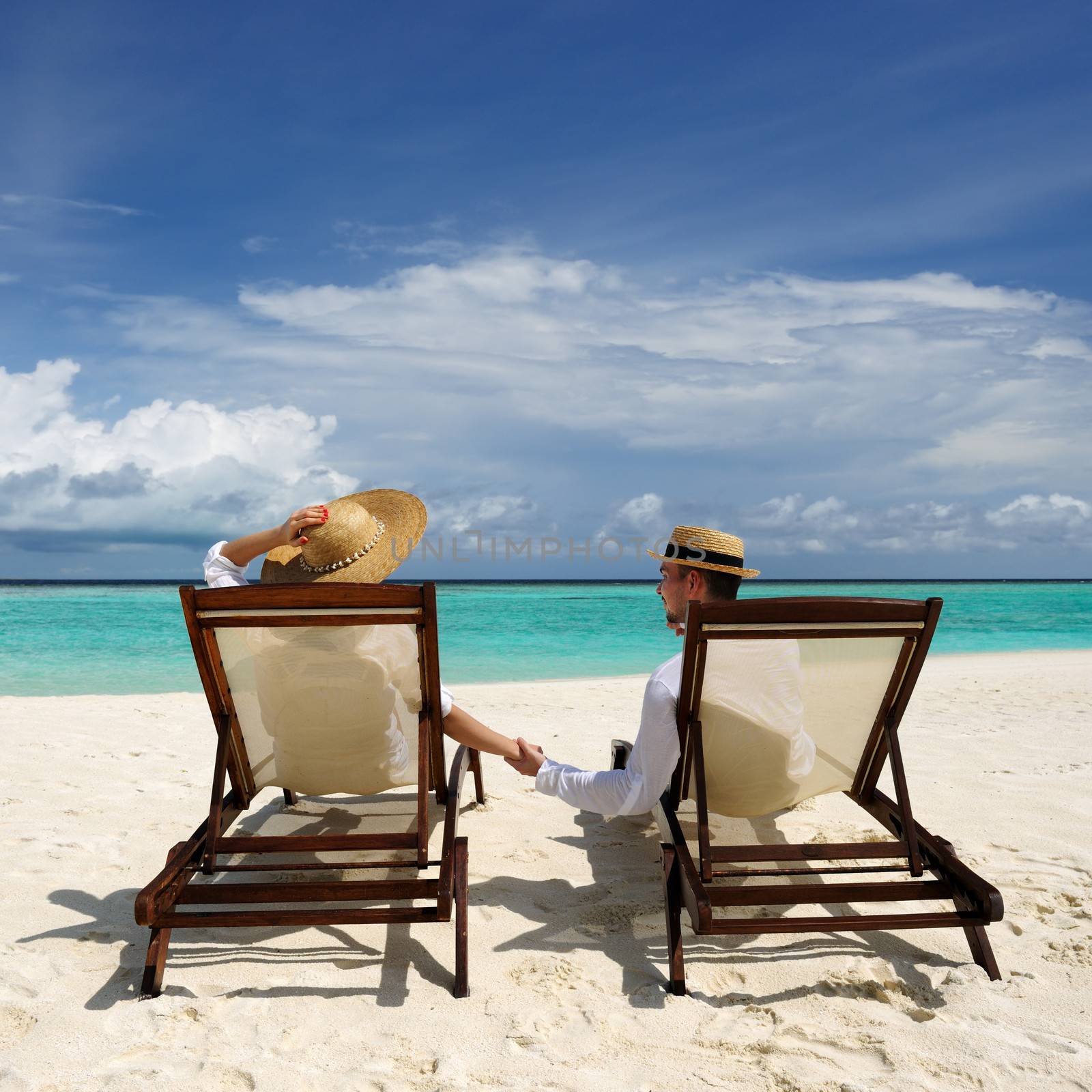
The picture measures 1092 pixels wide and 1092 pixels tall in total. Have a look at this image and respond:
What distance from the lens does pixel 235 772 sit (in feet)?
10.5

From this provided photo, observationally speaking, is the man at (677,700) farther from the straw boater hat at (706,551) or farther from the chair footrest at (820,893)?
the chair footrest at (820,893)

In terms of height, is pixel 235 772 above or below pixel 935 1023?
above

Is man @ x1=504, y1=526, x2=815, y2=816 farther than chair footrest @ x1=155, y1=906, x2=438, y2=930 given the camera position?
Yes

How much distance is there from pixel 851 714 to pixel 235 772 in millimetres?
2318

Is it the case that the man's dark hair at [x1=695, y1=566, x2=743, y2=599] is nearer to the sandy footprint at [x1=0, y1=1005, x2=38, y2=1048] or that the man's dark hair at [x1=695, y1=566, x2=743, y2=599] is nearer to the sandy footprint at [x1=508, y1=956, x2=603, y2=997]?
the sandy footprint at [x1=508, y1=956, x2=603, y2=997]

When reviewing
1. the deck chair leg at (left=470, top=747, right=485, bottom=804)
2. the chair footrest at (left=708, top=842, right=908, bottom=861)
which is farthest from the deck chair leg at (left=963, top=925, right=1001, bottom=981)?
the deck chair leg at (left=470, top=747, right=485, bottom=804)

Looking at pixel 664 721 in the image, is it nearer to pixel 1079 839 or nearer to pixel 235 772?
pixel 235 772

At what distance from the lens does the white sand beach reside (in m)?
2.24

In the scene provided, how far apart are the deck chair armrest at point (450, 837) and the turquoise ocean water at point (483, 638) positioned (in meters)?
8.39

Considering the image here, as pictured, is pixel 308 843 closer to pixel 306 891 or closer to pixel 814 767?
pixel 306 891

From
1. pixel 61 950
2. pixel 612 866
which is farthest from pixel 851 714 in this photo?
pixel 61 950

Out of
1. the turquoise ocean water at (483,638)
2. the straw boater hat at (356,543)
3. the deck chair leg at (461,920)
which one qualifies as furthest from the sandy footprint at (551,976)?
the turquoise ocean water at (483,638)

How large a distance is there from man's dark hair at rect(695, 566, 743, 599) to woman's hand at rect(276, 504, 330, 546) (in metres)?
1.50

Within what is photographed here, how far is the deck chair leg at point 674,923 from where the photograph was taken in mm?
2619
